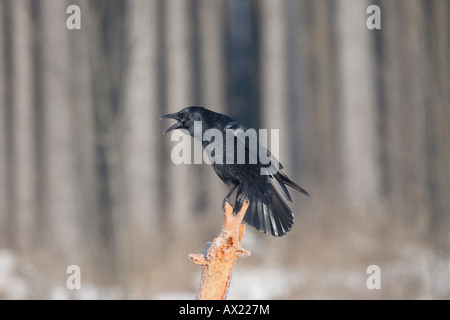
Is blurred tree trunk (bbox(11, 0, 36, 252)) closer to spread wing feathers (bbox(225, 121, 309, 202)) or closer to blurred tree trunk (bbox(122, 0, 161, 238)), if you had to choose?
blurred tree trunk (bbox(122, 0, 161, 238))

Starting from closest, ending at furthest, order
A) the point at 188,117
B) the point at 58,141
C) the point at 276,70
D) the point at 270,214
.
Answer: the point at 270,214, the point at 188,117, the point at 58,141, the point at 276,70

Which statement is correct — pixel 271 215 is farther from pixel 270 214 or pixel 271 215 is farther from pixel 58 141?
pixel 58 141

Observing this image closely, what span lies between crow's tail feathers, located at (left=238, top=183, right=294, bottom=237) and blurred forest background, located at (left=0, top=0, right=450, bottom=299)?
2.38 meters

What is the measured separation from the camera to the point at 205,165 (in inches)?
439

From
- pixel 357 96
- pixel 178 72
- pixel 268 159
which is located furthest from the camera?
pixel 178 72

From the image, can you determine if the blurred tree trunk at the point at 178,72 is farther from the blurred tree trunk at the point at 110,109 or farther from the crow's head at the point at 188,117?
the crow's head at the point at 188,117

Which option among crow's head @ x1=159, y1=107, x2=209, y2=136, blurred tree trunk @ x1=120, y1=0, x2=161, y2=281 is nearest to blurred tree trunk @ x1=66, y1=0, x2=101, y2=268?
blurred tree trunk @ x1=120, y1=0, x2=161, y2=281

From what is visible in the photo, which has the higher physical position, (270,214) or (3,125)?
(3,125)

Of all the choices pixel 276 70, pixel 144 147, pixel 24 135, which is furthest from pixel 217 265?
pixel 24 135

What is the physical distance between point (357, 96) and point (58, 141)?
553cm

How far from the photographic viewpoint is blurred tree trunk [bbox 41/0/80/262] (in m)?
11.4

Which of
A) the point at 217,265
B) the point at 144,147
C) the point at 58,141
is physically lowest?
the point at 217,265

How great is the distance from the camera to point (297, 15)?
1374cm

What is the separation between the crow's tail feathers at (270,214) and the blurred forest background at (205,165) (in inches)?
93.6
